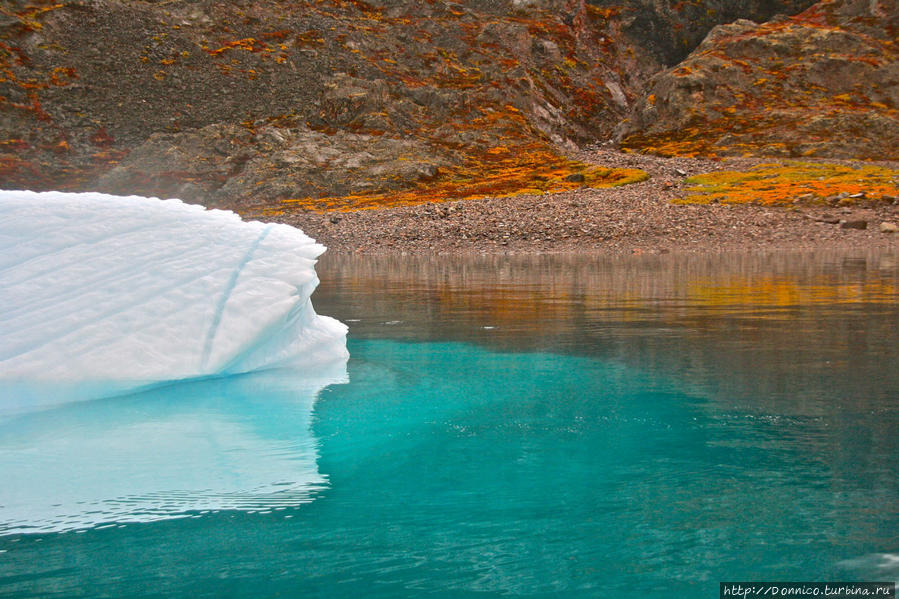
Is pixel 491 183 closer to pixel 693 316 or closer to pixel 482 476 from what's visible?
pixel 693 316

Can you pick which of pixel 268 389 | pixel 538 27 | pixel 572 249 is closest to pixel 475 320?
pixel 268 389

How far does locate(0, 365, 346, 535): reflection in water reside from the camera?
638 cm

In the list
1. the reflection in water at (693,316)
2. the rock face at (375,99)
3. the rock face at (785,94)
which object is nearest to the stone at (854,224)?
the reflection in water at (693,316)

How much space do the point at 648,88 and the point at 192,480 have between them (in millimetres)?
122502

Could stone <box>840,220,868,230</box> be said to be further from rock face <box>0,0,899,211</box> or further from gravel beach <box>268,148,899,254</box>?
rock face <box>0,0,899,211</box>

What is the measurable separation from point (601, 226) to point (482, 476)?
46.4 m

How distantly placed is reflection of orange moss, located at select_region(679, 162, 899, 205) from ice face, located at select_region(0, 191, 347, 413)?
5049 cm

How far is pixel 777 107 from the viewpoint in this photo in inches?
4171

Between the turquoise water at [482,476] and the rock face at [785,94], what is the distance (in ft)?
296

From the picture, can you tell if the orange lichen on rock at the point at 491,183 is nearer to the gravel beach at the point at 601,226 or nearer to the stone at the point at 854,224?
the gravel beach at the point at 601,226

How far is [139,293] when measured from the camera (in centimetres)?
1138

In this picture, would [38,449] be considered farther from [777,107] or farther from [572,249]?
[777,107]

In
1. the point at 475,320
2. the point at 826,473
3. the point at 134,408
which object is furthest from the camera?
the point at 475,320

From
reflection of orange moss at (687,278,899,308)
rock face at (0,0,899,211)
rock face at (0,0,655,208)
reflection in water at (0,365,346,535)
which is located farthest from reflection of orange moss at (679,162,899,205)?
reflection in water at (0,365,346,535)
